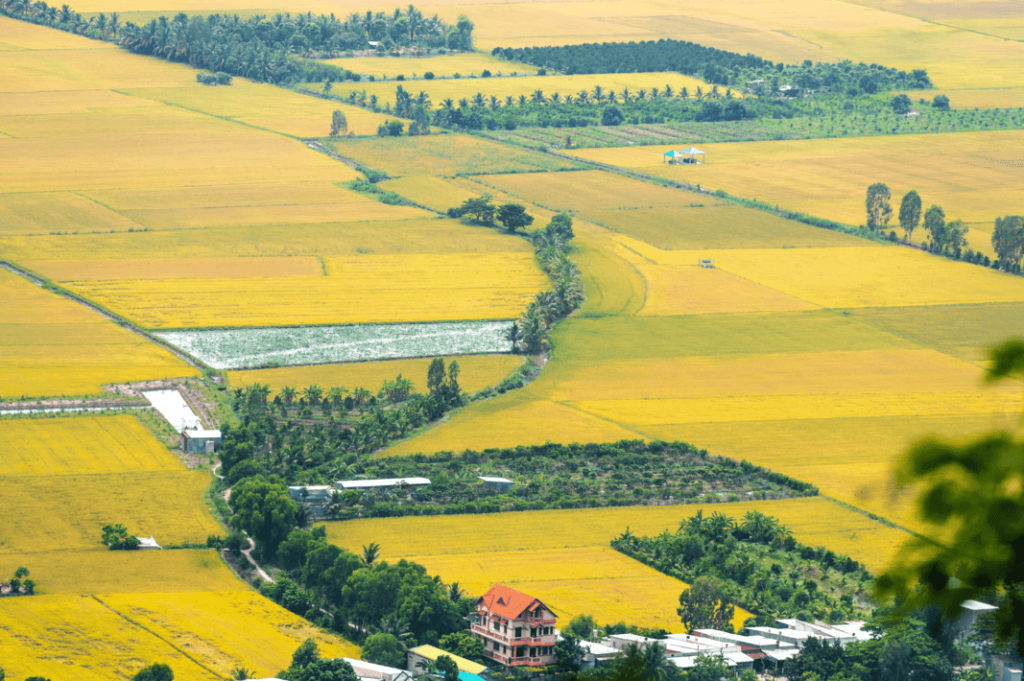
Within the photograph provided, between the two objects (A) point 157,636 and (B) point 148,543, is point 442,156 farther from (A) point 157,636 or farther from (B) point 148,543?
(A) point 157,636

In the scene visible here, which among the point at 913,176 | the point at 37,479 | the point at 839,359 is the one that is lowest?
the point at 37,479

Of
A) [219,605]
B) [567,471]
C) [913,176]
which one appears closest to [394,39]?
[913,176]

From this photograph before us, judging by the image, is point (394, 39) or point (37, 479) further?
point (394, 39)

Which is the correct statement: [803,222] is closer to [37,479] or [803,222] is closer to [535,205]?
[535,205]

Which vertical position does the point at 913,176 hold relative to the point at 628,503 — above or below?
above

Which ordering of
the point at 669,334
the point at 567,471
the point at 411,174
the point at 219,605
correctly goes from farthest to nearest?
the point at 411,174
the point at 669,334
the point at 567,471
the point at 219,605

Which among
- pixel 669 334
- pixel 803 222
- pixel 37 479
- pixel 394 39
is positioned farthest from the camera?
pixel 394 39

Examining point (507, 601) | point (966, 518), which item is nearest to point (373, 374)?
point (507, 601)
